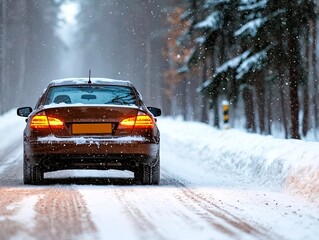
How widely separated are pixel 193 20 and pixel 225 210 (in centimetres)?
2593

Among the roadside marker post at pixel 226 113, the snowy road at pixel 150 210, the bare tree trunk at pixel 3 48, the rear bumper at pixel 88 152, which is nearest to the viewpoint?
the snowy road at pixel 150 210

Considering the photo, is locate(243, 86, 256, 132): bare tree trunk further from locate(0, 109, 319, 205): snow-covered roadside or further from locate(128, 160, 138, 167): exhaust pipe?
locate(128, 160, 138, 167): exhaust pipe

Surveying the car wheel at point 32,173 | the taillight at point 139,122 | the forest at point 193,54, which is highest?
the forest at point 193,54

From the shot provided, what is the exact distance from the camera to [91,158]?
922cm

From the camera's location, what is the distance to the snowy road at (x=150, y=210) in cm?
559

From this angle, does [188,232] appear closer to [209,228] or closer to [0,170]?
[209,228]

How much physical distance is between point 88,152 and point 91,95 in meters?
1.00

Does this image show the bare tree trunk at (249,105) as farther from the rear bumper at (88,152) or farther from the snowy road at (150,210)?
the rear bumper at (88,152)

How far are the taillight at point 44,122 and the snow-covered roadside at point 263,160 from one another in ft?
9.75

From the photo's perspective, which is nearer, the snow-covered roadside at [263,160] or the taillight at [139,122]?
the snow-covered roadside at [263,160]

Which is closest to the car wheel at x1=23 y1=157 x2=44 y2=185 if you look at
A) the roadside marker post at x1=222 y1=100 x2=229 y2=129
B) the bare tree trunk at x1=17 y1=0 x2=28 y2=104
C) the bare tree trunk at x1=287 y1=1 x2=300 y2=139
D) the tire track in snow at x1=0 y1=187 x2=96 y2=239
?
the tire track in snow at x1=0 y1=187 x2=96 y2=239

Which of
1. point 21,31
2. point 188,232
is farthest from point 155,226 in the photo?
point 21,31

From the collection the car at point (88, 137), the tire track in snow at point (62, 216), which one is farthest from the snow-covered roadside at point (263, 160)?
the tire track in snow at point (62, 216)

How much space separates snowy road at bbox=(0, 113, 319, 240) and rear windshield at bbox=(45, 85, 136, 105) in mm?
1100
